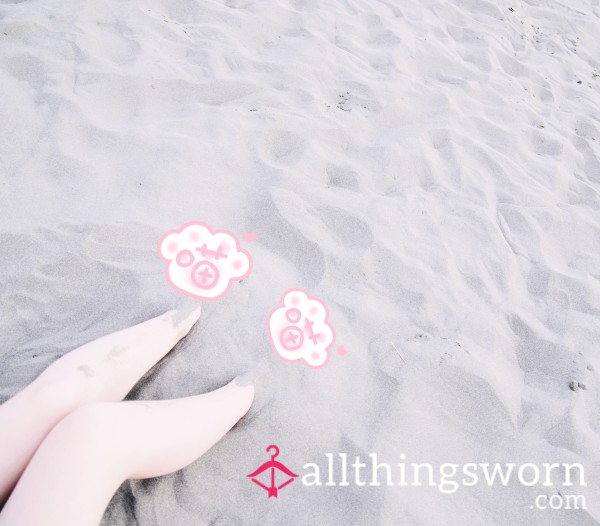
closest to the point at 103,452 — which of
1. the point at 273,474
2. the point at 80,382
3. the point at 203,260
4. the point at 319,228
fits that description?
the point at 80,382

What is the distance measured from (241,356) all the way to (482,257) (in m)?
0.94

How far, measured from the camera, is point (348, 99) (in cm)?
234

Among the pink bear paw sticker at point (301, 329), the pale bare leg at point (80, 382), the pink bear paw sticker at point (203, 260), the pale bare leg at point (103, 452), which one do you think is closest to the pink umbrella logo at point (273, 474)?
the pale bare leg at point (103, 452)

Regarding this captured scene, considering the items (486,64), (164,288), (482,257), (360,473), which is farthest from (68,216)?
(486,64)

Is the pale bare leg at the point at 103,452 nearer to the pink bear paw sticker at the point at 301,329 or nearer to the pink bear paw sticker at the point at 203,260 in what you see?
the pink bear paw sticker at the point at 301,329

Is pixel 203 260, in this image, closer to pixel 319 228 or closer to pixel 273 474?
pixel 319 228

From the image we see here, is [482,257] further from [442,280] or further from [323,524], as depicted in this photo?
[323,524]

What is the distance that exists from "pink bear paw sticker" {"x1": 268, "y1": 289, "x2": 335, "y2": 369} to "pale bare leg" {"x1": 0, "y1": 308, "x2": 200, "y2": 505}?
25cm

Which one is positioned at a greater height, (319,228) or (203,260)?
(319,228)

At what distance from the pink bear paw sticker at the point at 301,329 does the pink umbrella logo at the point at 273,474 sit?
280 mm

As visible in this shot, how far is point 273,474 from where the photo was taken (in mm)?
1275

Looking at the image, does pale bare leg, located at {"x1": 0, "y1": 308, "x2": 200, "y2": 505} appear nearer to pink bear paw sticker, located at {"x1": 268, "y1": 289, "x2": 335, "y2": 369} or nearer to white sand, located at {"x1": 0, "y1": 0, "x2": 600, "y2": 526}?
white sand, located at {"x1": 0, "y1": 0, "x2": 600, "y2": 526}

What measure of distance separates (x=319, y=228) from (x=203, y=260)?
0.41 meters

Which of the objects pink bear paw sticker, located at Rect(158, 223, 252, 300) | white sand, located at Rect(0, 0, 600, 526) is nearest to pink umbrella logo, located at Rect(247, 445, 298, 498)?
white sand, located at Rect(0, 0, 600, 526)
